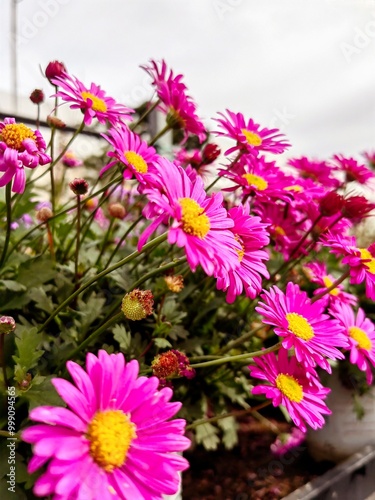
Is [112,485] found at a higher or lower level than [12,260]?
lower

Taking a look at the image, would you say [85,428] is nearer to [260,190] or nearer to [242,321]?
[260,190]

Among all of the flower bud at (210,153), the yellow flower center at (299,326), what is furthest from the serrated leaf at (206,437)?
the flower bud at (210,153)

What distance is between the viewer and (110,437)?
40 cm

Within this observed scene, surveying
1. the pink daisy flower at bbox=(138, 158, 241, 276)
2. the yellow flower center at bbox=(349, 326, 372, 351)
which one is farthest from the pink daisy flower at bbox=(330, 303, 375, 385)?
the pink daisy flower at bbox=(138, 158, 241, 276)

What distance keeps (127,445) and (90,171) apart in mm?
3080

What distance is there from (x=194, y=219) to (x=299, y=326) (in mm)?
238

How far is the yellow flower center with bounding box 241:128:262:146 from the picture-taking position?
85 cm

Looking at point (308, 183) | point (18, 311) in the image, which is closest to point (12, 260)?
point (18, 311)

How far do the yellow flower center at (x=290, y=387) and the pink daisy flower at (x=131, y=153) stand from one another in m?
0.33

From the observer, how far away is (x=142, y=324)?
906 millimetres

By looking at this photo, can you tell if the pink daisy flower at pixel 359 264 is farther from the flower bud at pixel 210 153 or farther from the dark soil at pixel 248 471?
the dark soil at pixel 248 471

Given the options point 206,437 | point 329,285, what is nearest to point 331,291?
point 329,285

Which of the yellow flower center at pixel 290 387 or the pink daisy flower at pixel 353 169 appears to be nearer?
the yellow flower center at pixel 290 387

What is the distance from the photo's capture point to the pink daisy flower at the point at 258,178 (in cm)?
77
